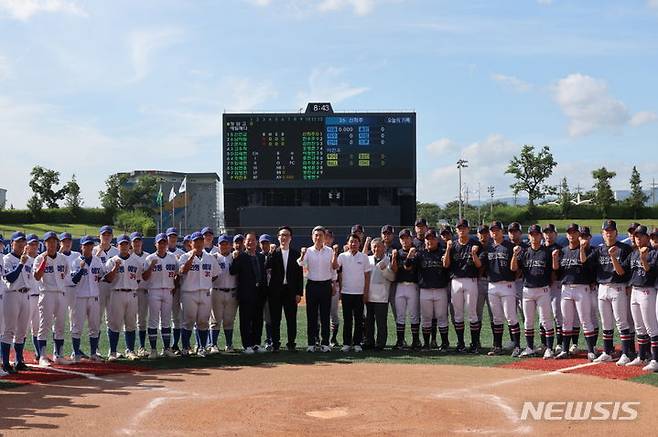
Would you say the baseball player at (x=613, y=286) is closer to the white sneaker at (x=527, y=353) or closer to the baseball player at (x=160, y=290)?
the white sneaker at (x=527, y=353)

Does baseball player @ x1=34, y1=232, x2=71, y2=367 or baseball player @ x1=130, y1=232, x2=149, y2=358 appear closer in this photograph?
baseball player @ x1=34, y1=232, x2=71, y2=367

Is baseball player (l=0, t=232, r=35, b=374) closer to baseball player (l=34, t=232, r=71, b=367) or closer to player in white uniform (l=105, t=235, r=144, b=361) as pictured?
baseball player (l=34, t=232, r=71, b=367)

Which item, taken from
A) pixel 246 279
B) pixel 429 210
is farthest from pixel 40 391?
pixel 429 210

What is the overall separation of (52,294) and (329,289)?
4276mm

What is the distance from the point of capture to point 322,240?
11258 millimetres

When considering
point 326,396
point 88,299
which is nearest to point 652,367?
point 326,396

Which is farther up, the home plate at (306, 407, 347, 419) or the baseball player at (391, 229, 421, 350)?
the baseball player at (391, 229, 421, 350)

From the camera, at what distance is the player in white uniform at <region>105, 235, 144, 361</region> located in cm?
1071

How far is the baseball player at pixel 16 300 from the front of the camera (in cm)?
944

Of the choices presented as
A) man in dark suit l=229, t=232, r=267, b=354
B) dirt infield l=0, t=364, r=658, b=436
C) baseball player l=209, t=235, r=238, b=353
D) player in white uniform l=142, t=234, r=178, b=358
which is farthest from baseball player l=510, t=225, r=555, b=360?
player in white uniform l=142, t=234, r=178, b=358

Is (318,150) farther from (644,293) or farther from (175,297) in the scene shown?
(644,293)

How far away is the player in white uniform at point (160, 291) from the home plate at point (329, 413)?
4406mm

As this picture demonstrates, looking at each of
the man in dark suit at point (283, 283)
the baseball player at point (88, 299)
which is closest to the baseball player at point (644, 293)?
the man in dark suit at point (283, 283)

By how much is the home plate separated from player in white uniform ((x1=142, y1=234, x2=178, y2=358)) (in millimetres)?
4406
